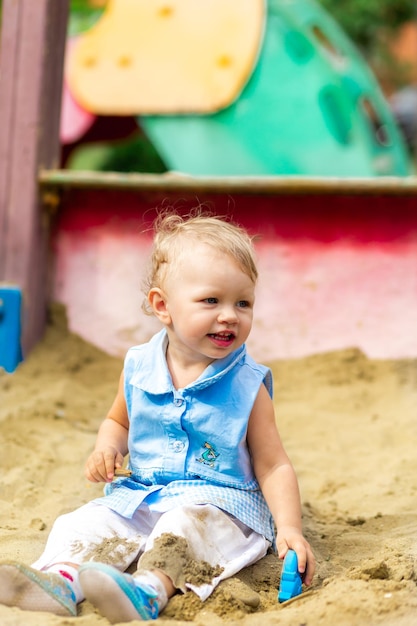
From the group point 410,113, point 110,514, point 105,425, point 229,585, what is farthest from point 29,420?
point 410,113

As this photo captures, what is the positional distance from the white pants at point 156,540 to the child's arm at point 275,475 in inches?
4.4

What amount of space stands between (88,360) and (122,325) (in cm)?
22

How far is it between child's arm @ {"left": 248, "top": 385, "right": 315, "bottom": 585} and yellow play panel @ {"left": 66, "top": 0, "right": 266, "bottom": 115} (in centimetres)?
355

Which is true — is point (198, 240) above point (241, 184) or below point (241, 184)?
below

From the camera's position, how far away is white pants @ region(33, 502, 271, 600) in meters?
1.85

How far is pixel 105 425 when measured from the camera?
2.21 metres

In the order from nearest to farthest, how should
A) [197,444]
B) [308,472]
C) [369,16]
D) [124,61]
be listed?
[197,444]
[308,472]
[124,61]
[369,16]

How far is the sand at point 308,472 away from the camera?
173 centimetres

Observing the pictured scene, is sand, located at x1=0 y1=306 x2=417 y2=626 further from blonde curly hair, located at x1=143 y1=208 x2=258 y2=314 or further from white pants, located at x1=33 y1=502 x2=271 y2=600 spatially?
blonde curly hair, located at x1=143 y1=208 x2=258 y2=314

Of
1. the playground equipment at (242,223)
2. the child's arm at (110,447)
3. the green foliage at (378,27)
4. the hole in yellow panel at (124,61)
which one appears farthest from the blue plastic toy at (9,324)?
the green foliage at (378,27)

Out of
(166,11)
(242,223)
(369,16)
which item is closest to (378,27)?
(369,16)

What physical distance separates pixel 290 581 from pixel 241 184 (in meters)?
2.14

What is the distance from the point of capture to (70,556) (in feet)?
6.07

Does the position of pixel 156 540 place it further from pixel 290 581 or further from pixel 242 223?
pixel 242 223
